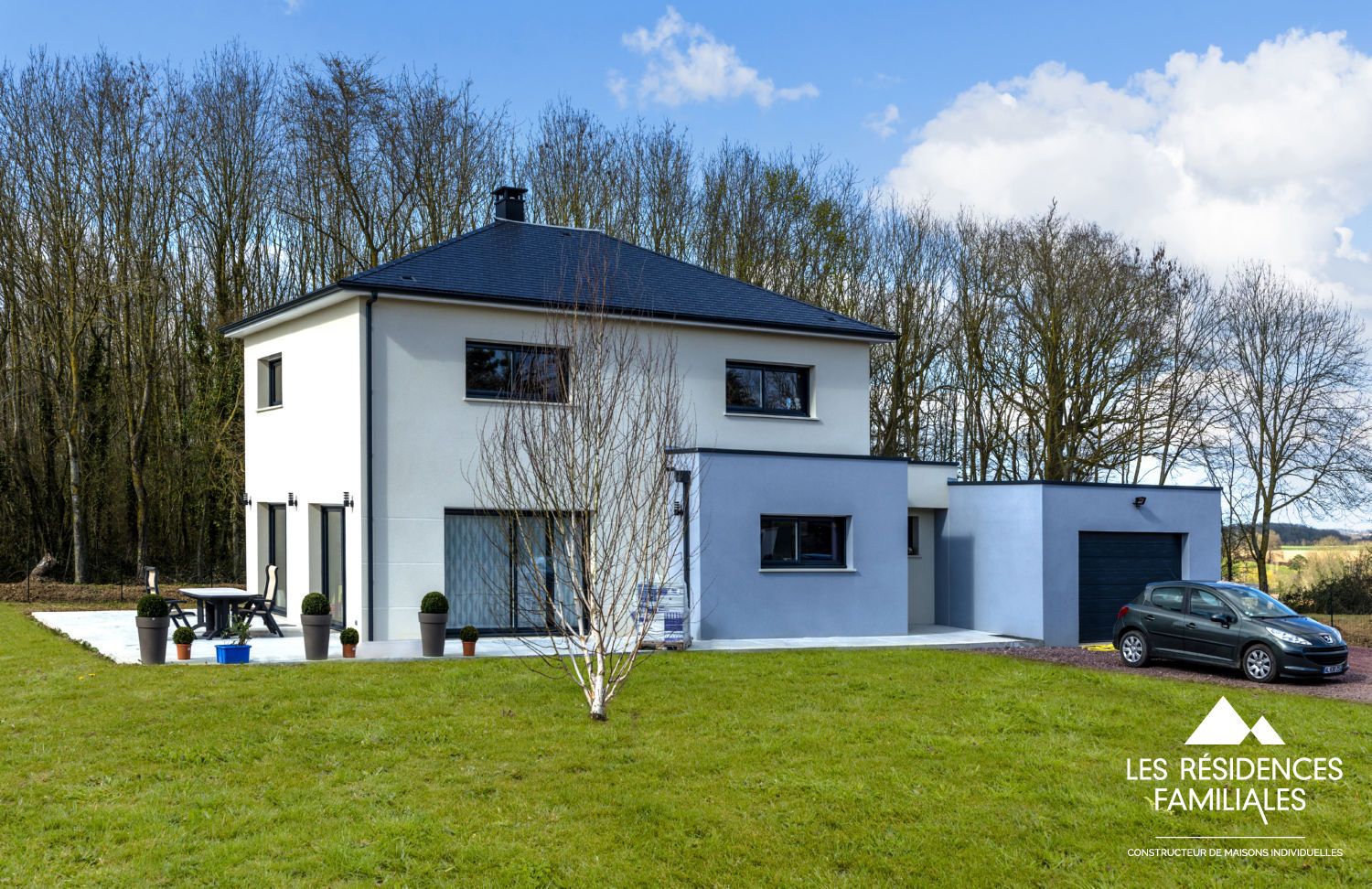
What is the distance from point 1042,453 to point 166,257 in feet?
84.7

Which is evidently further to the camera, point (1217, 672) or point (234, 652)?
point (1217, 672)

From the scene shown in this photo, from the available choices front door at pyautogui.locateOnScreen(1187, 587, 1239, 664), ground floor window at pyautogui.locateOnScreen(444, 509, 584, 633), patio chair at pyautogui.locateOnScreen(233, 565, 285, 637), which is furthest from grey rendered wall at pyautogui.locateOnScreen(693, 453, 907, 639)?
patio chair at pyautogui.locateOnScreen(233, 565, 285, 637)

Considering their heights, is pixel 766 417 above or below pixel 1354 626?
above

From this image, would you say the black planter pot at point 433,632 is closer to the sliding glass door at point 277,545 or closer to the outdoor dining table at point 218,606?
the outdoor dining table at point 218,606

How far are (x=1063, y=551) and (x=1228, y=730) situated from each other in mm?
10025

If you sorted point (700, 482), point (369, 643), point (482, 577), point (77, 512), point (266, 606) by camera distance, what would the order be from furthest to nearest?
1. point (77, 512)
2. point (700, 482)
3. point (482, 577)
4. point (266, 606)
5. point (369, 643)

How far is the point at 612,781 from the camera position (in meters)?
9.92

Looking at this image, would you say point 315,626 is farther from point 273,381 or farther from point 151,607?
point 273,381

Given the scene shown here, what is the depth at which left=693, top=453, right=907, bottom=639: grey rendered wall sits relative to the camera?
19.9 m

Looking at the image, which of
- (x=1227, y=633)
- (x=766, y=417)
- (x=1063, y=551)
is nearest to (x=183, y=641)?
(x=766, y=417)

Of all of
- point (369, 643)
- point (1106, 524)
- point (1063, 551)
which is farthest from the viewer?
point (1106, 524)

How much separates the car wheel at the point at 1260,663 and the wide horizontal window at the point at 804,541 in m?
6.88

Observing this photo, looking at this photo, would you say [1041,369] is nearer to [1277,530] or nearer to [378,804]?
[1277,530]

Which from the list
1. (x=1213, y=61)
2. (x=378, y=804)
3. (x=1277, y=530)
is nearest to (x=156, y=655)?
(x=378, y=804)
